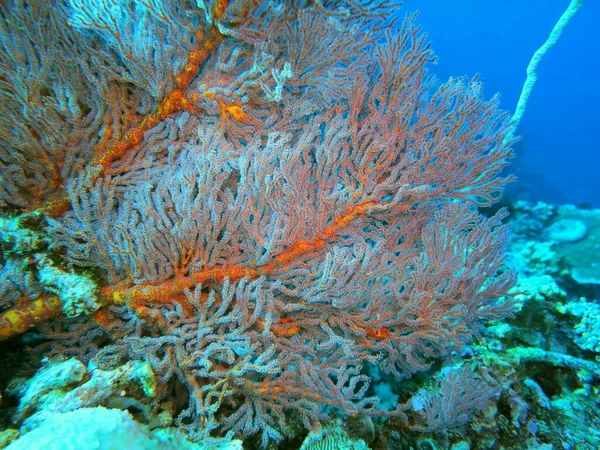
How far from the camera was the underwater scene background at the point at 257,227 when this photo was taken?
2.75 metres

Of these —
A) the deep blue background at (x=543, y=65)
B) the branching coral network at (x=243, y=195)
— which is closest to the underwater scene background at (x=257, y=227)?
the branching coral network at (x=243, y=195)

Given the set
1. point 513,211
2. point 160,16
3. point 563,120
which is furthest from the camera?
point 563,120

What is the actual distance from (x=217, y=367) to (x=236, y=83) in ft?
9.00

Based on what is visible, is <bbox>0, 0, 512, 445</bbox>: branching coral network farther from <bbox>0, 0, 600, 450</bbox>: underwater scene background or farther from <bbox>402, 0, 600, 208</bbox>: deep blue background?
<bbox>402, 0, 600, 208</bbox>: deep blue background

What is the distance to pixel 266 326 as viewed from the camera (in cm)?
283

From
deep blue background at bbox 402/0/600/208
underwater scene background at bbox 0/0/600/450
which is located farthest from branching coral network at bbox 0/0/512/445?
deep blue background at bbox 402/0/600/208

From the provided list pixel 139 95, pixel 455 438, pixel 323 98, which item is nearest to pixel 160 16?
pixel 139 95

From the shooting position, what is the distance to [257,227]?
300 cm

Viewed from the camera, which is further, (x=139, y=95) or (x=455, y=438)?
(x=455, y=438)

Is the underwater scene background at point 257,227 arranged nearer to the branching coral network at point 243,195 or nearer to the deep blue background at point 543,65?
the branching coral network at point 243,195

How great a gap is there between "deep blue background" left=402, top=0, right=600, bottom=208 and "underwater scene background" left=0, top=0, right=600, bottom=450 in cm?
5825

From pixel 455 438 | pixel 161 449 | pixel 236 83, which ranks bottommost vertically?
pixel 161 449

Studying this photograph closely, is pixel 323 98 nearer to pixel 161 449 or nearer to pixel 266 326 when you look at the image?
pixel 266 326

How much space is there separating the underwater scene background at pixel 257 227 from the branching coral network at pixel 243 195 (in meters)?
0.02
